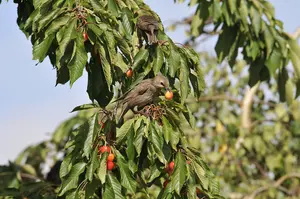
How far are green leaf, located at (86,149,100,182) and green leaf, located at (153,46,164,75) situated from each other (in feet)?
1.09

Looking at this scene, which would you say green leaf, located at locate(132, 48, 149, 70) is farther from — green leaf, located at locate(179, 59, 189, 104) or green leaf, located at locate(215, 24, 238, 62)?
green leaf, located at locate(215, 24, 238, 62)

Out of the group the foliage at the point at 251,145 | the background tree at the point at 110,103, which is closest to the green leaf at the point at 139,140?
the background tree at the point at 110,103

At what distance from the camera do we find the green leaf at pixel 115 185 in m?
1.90

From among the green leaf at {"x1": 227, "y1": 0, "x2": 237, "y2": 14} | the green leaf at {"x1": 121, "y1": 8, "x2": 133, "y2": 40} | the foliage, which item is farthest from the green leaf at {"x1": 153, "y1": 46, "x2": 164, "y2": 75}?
the foliage

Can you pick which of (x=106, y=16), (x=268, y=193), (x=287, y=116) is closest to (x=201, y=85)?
(x=106, y=16)

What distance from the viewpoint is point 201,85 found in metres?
2.20

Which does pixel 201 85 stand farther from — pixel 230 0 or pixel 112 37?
pixel 230 0

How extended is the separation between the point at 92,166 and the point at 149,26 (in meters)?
0.55

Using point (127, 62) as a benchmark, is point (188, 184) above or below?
below

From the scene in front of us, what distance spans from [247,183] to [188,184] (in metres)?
4.51

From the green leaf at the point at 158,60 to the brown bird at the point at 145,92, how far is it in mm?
19

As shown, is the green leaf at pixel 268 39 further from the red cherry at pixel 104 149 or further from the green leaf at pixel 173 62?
the red cherry at pixel 104 149

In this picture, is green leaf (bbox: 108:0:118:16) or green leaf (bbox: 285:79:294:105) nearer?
green leaf (bbox: 108:0:118:16)

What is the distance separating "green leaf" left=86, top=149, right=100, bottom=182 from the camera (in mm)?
1836
